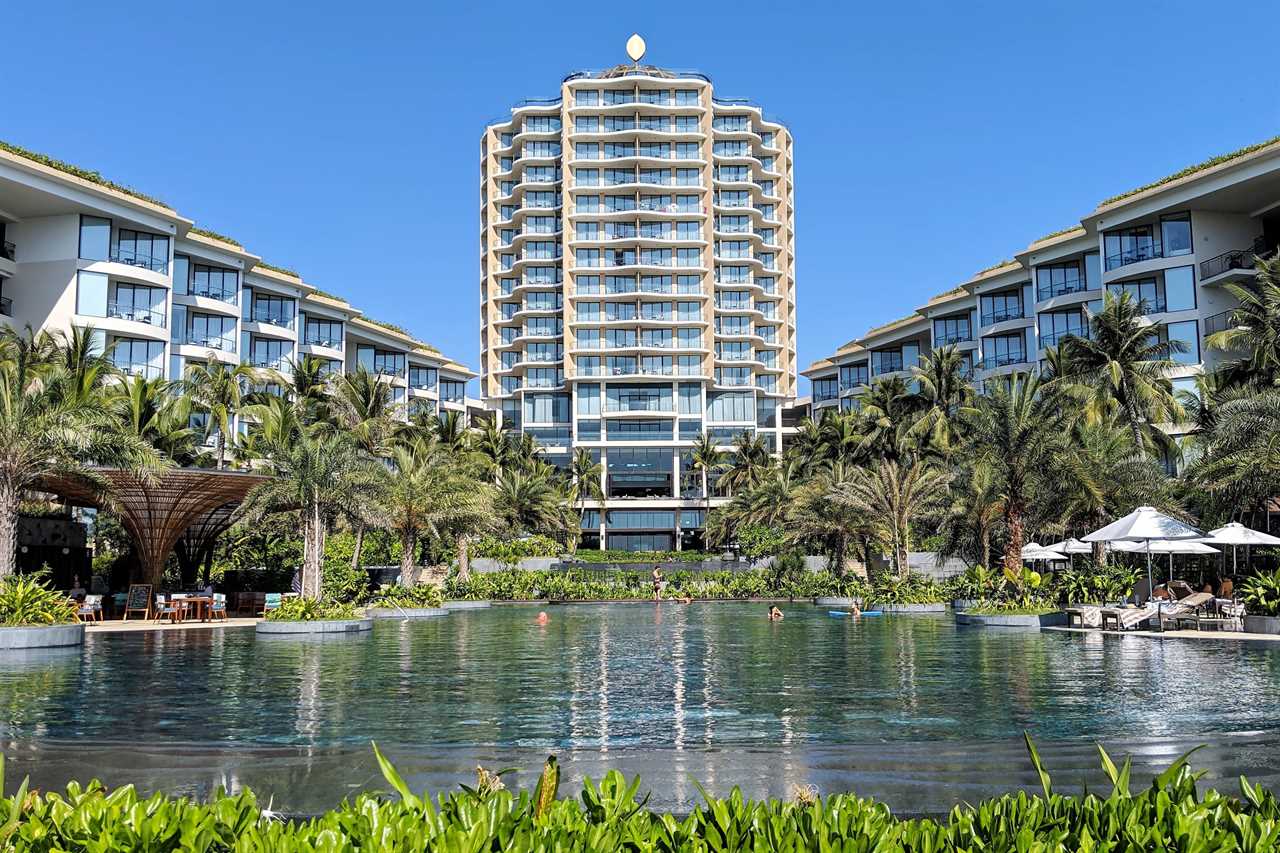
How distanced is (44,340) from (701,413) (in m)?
64.9

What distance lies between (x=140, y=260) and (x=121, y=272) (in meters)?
1.79

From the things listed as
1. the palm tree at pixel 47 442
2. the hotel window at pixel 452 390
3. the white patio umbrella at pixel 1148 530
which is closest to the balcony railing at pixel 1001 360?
the white patio umbrella at pixel 1148 530

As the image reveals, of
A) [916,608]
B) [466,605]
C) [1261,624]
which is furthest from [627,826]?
[466,605]

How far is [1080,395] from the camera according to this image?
47.4 meters

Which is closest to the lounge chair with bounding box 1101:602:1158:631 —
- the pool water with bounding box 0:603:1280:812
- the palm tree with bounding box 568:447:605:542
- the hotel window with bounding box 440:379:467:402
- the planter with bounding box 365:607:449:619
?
the pool water with bounding box 0:603:1280:812

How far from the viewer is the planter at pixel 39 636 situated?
829 inches

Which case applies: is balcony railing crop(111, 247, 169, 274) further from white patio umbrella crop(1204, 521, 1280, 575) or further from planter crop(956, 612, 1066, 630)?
white patio umbrella crop(1204, 521, 1280, 575)

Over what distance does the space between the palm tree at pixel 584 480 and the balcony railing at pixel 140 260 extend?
41746mm

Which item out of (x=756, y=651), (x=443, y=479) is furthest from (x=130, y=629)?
(x=756, y=651)

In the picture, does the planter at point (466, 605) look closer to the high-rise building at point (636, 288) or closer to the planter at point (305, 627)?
the planter at point (305, 627)

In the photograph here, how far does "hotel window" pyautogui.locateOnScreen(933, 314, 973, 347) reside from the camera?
80.3 meters

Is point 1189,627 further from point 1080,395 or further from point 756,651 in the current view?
point 1080,395

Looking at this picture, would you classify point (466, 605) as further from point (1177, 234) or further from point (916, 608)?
point (1177, 234)

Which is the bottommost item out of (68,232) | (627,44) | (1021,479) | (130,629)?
(130,629)
